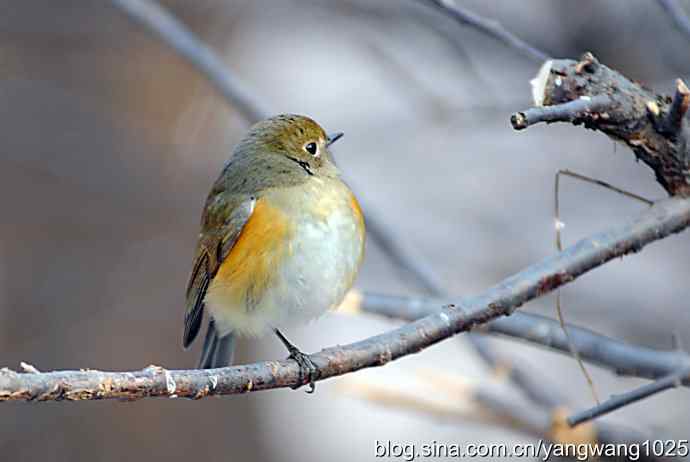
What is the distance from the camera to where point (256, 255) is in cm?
252

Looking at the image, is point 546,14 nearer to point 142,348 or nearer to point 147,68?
point 147,68

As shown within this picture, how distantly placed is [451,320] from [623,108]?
1.89 feet

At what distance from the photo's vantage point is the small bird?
253cm

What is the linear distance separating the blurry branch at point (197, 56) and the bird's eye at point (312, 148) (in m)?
0.63

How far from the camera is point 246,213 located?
2609mm

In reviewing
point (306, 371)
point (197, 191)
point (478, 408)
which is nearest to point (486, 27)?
point (306, 371)

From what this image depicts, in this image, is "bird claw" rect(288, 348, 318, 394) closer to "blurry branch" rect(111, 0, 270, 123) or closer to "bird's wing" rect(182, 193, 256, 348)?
"bird's wing" rect(182, 193, 256, 348)

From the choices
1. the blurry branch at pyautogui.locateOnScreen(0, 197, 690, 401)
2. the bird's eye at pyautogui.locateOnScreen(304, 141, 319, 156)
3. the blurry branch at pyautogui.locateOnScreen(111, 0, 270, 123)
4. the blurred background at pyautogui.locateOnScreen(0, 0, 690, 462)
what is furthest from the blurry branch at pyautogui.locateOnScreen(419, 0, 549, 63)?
the blurred background at pyautogui.locateOnScreen(0, 0, 690, 462)

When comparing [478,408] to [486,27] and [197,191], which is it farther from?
[197,191]

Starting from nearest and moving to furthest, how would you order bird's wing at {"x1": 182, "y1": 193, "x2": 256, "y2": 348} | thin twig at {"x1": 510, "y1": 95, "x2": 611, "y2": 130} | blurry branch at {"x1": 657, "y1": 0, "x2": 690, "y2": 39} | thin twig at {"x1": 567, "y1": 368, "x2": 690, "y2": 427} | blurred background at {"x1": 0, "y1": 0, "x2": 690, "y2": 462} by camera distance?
thin twig at {"x1": 510, "y1": 95, "x2": 611, "y2": 130} < thin twig at {"x1": 567, "y1": 368, "x2": 690, "y2": 427} < blurry branch at {"x1": 657, "y1": 0, "x2": 690, "y2": 39} < bird's wing at {"x1": 182, "y1": 193, "x2": 256, "y2": 348} < blurred background at {"x1": 0, "y1": 0, "x2": 690, "y2": 462}

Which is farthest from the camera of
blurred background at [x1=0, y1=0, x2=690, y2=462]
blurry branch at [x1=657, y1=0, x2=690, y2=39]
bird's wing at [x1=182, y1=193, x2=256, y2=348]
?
blurred background at [x1=0, y1=0, x2=690, y2=462]

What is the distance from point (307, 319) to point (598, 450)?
89 centimetres

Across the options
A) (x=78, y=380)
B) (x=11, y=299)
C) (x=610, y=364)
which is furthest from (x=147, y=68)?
(x=78, y=380)

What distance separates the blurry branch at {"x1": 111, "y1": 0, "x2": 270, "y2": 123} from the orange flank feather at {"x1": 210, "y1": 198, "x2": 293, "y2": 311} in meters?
0.89
